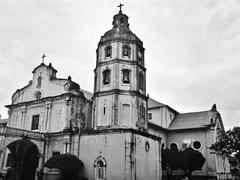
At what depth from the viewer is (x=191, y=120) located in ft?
150

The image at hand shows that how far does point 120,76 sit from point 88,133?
6454 millimetres

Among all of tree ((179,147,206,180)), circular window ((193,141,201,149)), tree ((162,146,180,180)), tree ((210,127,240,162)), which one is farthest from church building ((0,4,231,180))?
circular window ((193,141,201,149))

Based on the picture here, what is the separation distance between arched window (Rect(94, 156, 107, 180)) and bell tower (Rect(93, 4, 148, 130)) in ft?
10.1

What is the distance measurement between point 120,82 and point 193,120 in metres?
20.6

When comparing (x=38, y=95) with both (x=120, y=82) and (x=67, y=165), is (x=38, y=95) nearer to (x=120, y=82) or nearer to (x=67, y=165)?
(x=120, y=82)

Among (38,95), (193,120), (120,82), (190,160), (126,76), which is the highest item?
(126,76)

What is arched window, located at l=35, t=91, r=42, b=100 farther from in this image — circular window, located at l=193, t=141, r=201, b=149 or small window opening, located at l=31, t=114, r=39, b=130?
circular window, located at l=193, t=141, r=201, b=149

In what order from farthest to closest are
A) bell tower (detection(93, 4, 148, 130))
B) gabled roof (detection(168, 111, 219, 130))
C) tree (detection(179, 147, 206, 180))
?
gabled roof (detection(168, 111, 219, 130)), tree (detection(179, 147, 206, 180)), bell tower (detection(93, 4, 148, 130))

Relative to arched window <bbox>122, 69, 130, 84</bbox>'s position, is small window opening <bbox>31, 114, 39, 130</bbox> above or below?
below

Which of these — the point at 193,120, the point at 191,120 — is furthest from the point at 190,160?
the point at 191,120

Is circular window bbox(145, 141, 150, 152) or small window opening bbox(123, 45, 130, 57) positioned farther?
small window opening bbox(123, 45, 130, 57)

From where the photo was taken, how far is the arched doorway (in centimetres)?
2986

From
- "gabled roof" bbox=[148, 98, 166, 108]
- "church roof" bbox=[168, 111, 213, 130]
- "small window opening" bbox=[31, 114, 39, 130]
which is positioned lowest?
"small window opening" bbox=[31, 114, 39, 130]

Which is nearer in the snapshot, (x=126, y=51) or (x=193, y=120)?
(x=126, y=51)
